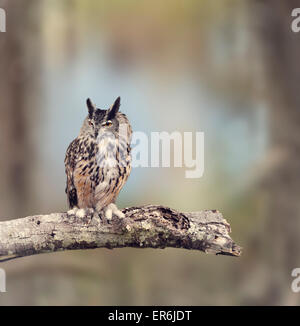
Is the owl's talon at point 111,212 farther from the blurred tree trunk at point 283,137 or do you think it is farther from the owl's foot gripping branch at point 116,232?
the blurred tree trunk at point 283,137

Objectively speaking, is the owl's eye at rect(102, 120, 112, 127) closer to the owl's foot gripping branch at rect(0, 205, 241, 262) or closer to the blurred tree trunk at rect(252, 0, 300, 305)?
the owl's foot gripping branch at rect(0, 205, 241, 262)

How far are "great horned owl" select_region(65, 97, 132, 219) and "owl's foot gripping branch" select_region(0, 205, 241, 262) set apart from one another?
79mm

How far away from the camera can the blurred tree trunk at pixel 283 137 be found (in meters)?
2.09

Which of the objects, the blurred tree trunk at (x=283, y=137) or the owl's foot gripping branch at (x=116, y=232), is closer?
the owl's foot gripping branch at (x=116, y=232)

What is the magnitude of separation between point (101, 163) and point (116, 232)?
282 millimetres

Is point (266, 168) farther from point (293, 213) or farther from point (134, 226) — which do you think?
point (134, 226)

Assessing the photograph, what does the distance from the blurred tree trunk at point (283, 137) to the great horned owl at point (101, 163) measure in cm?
90

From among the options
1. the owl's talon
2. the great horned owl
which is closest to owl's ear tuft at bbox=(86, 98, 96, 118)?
the great horned owl

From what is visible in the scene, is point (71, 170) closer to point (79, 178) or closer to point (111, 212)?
point (79, 178)

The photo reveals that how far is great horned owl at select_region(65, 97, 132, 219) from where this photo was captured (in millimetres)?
1551

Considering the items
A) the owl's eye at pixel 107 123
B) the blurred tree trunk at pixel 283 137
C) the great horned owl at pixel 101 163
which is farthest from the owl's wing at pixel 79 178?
the blurred tree trunk at pixel 283 137

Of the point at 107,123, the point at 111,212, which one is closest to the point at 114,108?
the point at 107,123

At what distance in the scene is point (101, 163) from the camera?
1.57m

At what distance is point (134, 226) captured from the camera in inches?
57.7
